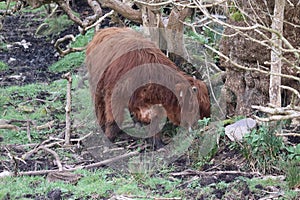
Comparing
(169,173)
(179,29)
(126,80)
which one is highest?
(179,29)

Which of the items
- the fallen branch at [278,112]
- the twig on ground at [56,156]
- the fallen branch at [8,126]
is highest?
the fallen branch at [278,112]

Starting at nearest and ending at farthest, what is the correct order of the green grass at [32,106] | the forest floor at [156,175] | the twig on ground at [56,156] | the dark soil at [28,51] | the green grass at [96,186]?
1. the forest floor at [156,175]
2. the green grass at [96,186]
3. the twig on ground at [56,156]
4. the green grass at [32,106]
5. the dark soil at [28,51]

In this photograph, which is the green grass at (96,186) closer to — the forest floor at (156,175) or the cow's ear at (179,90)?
the forest floor at (156,175)

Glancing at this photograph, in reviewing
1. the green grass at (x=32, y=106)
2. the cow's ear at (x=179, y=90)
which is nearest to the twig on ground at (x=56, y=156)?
the green grass at (x=32, y=106)

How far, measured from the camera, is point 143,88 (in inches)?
259

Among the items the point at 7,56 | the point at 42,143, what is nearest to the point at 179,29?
the point at 42,143

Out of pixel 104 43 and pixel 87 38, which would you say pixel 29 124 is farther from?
pixel 87 38

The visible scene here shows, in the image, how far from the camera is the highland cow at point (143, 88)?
658 cm

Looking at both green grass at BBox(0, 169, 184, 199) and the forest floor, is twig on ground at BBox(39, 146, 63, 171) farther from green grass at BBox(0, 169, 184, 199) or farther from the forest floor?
green grass at BBox(0, 169, 184, 199)

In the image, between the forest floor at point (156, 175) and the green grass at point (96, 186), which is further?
the green grass at point (96, 186)

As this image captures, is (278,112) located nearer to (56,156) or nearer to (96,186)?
(96,186)

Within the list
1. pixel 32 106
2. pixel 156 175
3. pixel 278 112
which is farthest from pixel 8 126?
pixel 278 112

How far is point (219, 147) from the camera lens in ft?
20.5

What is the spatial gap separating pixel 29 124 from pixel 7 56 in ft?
17.0
